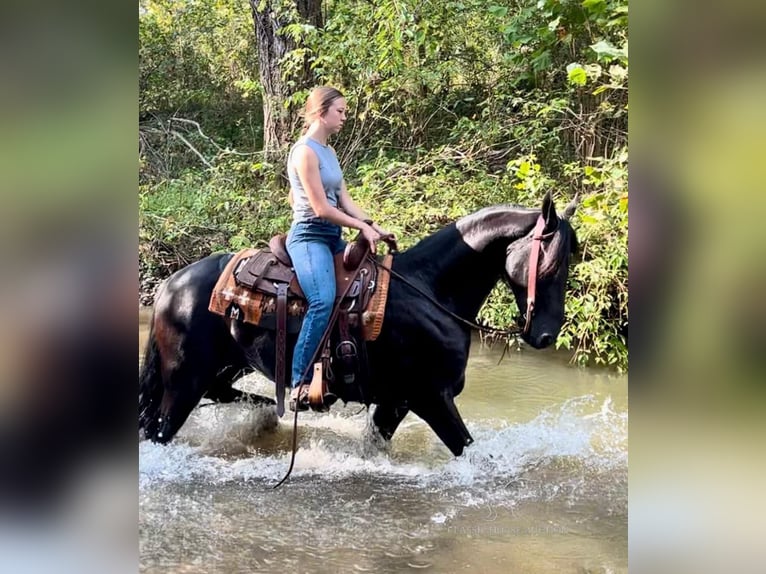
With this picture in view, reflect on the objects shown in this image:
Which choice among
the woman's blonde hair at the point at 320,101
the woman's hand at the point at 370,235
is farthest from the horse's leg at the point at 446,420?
the woman's blonde hair at the point at 320,101

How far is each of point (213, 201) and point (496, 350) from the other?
5028 mm

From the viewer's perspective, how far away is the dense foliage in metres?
7.57

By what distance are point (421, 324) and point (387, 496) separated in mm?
1070

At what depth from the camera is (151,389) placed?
436 centimetres

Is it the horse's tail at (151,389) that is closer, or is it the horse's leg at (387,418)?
the horse's tail at (151,389)

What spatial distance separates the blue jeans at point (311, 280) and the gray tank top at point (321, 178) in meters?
0.07

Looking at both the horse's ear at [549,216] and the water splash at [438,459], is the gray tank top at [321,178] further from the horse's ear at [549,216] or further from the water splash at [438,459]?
the water splash at [438,459]

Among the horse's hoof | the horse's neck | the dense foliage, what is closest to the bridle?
the horse's neck

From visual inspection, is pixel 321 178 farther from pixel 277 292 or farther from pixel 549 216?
pixel 549 216

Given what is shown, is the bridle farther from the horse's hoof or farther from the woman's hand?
the horse's hoof

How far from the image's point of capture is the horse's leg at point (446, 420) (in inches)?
161

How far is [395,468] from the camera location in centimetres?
454
